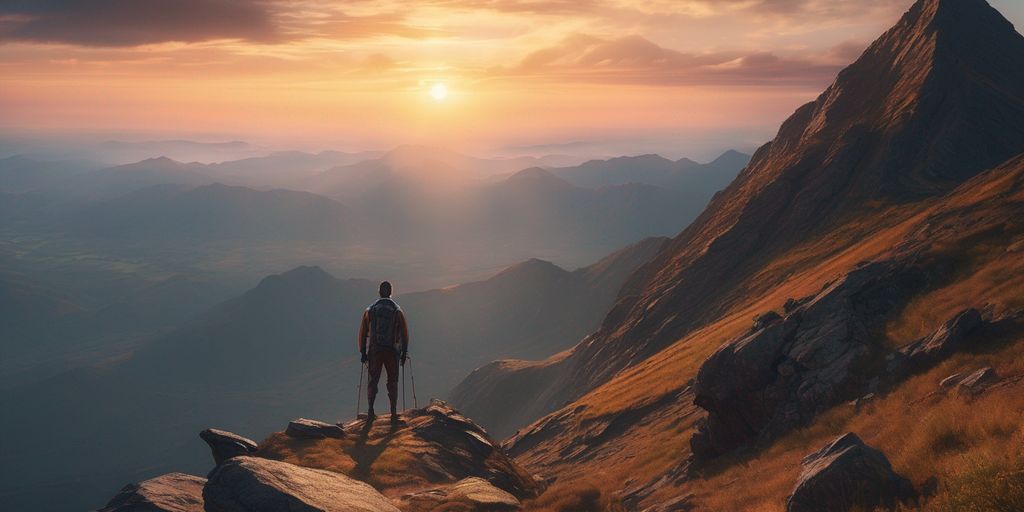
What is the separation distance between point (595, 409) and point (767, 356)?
4260cm

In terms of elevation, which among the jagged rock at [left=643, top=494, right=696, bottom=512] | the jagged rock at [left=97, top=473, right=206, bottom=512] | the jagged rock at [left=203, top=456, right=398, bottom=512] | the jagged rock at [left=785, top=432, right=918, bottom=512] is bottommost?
the jagged rock at [left=643, top=494, right=696, bottom=512]

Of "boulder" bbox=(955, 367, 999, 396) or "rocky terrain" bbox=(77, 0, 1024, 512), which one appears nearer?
"rocky terrain" bbox=(77, 0, 1024, 512)

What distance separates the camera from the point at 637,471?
117 feet

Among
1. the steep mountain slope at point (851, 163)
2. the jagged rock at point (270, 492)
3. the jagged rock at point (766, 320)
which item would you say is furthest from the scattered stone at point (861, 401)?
the steep mountain slope at point (851, 163)

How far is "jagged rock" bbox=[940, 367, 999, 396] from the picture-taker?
18.4 meters

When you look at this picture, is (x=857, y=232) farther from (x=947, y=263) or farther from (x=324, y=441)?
(x=324, y=441)

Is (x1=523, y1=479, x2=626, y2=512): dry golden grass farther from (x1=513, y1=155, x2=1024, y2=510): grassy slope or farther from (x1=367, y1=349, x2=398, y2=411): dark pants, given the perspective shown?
(x1=367, y1=349, x2=398, y2=411): dark pants

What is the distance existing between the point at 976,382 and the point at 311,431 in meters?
24.5

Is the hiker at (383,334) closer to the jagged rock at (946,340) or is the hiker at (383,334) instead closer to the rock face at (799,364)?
the rock face at (799,364)

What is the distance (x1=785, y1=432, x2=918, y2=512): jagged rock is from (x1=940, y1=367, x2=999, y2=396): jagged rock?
221 inches

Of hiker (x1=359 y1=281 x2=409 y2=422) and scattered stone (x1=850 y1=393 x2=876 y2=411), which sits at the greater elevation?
hiker (x1=359 y1=281 x2=409 y2=422)

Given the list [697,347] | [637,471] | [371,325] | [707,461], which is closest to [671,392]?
[697,347]

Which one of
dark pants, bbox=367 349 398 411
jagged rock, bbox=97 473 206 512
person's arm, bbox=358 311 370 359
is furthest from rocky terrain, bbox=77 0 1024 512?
person's arm, bbox=358 311 370 359

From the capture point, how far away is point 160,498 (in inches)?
816
